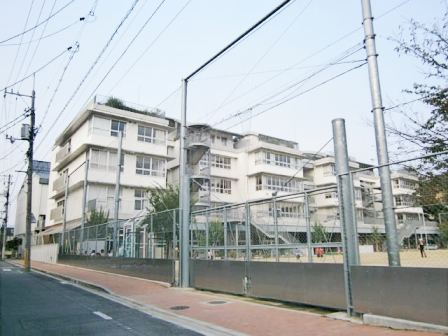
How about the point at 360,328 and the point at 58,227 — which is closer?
the point at 360,328

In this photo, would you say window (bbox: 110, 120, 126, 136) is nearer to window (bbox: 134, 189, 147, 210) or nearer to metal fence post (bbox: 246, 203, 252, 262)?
window (bbox: 134, 189, 147, 210)

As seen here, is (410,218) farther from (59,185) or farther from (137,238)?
(59,185)

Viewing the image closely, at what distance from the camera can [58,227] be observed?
156 feet

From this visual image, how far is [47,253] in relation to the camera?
4425 cm

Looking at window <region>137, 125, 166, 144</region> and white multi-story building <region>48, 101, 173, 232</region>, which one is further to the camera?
window <region>137, 125, 166, 144</region>

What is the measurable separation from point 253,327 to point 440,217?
13.1 ft

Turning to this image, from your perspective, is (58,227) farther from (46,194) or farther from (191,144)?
(46,194)

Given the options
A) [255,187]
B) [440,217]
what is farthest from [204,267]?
[255,187]

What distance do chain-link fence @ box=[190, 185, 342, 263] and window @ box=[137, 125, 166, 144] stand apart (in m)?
30.6

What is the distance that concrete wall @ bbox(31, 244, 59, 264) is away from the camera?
4038 centimetres

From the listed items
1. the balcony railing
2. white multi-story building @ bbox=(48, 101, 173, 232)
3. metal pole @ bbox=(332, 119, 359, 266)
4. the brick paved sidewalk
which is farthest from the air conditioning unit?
metal pole @ bbox=(332, 119, 359, 266)

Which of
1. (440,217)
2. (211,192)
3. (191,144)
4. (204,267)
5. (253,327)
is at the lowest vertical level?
(253,327)

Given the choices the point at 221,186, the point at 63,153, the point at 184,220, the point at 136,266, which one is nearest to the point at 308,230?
the point at 184,220

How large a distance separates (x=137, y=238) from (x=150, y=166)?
963 inches
